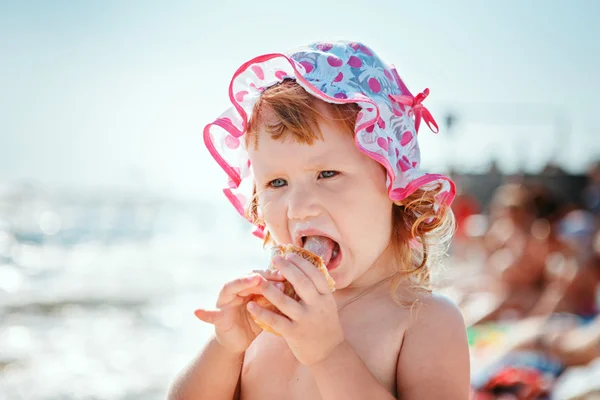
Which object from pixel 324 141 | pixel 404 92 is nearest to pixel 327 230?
pixel 324 141

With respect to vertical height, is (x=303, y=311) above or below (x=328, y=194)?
below

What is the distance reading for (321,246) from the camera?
1896 mm

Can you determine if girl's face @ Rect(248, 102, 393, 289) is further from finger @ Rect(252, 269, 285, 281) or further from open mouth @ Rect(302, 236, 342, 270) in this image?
finger @ Rect(252, 269, 285, 281)

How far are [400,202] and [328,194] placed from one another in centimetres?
33

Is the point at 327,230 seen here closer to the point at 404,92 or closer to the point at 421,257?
the point at 421,257

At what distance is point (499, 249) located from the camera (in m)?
8.24

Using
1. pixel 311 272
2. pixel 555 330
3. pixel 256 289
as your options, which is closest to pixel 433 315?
pixel 311 272

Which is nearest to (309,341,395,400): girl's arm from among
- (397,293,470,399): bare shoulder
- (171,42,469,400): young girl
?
(171,42,469,400): young girl

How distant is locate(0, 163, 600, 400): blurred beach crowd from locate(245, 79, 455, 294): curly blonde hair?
0.45 m

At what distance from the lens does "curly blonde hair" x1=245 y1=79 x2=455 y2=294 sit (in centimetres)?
191

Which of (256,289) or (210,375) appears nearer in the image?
(256,289)

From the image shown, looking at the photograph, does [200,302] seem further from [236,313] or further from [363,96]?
[363,96]

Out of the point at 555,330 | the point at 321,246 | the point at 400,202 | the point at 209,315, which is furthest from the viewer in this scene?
the point at 555,330

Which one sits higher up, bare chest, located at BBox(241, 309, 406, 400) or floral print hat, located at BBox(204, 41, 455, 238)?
floral print hat, located at BBox(204, 41, 455, 238)
